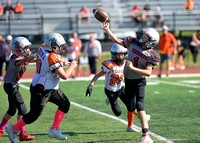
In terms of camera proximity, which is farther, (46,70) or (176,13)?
(176,13)

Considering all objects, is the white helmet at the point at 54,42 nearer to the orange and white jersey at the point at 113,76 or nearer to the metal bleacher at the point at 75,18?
the orange and white jersey at the point at 113,76

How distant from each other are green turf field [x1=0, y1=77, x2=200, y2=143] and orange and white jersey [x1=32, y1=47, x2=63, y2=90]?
95 cm

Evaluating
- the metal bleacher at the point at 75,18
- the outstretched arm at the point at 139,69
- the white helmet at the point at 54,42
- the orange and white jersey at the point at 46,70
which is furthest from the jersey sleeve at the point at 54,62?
the metal bleacher at the point at 75,18

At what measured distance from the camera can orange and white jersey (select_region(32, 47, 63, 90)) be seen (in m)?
5.61

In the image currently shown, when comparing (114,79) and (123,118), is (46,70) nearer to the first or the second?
(114,79)

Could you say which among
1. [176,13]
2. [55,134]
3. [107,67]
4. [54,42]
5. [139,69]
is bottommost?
[55,134]

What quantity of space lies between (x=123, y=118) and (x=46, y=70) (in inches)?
113

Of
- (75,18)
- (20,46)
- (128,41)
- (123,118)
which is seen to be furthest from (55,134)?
(75,18)

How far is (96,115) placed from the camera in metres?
8.52

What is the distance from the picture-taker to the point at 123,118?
321 inches

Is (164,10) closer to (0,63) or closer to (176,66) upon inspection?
(176,66)

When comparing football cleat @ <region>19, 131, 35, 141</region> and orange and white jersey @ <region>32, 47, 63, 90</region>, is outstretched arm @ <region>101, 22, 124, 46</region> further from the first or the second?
football cleat @ <region>19, 131, 35, 141</region>

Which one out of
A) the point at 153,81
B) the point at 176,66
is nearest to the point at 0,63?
the point at 153,81

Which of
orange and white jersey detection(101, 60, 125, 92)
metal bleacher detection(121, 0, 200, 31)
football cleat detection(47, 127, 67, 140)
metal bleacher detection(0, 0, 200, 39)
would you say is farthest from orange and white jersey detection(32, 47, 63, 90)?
metal bleacher detection(121, 0, 200, 31)
